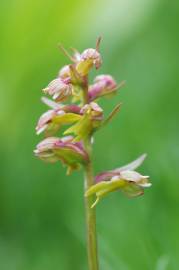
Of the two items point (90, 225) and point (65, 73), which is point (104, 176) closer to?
point (90, 225)

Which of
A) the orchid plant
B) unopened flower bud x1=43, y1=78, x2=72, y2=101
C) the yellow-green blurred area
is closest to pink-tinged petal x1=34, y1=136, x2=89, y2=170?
the orchid plant

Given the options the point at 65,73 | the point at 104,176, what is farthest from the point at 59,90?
the point at 104,176

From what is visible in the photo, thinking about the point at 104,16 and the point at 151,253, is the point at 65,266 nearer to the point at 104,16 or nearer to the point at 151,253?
the point at 151,253

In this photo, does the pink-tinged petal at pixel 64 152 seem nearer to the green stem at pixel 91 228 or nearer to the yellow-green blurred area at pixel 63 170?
the green stem at pixel 91 228

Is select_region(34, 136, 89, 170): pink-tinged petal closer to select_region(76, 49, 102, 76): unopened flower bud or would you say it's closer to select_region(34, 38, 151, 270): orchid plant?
select_region(34, 38, 151, 270): orchid plant

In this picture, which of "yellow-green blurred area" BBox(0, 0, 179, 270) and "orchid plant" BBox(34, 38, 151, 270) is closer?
"orchid plant" BBox(34, 38, 151, 270)

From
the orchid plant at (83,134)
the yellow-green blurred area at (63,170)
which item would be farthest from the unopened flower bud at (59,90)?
the yellow-green blurred area at (63,170)
